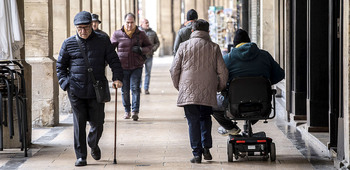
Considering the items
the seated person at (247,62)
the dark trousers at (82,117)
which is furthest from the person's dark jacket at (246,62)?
the dark trousers at (82,117)

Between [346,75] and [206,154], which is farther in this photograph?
[206,154]

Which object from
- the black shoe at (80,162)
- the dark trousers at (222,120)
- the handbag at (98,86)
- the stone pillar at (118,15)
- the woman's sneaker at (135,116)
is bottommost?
the woman's sneaker at (135,116)

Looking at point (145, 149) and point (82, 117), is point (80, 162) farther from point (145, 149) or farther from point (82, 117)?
point (145, 149)

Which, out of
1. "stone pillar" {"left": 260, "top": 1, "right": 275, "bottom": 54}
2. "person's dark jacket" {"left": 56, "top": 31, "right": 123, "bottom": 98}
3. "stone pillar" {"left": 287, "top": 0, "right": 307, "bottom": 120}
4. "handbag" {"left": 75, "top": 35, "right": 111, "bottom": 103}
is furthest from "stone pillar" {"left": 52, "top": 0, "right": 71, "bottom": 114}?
"handbag" {"left": 75, "top": 35, "right": 111, "bottom": 103}

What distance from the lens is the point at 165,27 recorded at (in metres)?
48.1

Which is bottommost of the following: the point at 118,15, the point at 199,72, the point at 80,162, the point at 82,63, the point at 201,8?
the point at 80,162

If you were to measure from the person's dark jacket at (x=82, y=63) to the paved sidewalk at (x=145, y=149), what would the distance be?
817mm

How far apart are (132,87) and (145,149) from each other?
11.2 feet

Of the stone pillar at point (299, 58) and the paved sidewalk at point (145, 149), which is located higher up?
the stone pillar at point (299, 58)

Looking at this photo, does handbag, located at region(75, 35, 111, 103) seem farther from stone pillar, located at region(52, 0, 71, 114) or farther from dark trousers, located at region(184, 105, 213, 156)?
stone pillar, located at region(52, 0, 71, 114)

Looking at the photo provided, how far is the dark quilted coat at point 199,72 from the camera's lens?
8180 mm

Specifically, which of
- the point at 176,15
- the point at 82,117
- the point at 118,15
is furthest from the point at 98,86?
the point at 176,15

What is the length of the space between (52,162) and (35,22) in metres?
3.75

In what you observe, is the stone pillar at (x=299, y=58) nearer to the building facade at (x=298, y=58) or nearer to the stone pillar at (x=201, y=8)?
the building facade at (x=298, y=58)
